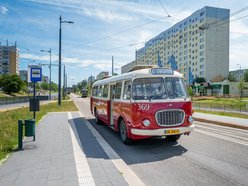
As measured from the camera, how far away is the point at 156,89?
808 centimetres

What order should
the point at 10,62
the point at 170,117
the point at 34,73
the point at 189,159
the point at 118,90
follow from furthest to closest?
the point at 10,62, the point at 34,73, the point at 118,90, the point at 170,117, the point at 189,159

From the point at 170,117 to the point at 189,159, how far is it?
60.1 inches

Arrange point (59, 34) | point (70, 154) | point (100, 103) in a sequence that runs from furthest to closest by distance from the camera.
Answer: point (59, 34) < point (100, 103) < point (70, 154)

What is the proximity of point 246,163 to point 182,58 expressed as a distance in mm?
100696

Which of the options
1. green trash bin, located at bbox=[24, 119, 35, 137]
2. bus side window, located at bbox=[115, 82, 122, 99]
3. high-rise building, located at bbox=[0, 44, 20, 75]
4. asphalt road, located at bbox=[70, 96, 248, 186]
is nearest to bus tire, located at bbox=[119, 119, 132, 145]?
asphalt road, located at bbox=[70, 96, 248, 186]

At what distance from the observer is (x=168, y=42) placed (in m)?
108

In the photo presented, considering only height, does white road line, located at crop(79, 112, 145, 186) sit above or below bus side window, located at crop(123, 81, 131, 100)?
below

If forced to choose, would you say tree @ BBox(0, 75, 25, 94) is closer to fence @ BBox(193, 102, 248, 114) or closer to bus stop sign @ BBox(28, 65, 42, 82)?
fence @ BBox(193, 102, 248, 114)

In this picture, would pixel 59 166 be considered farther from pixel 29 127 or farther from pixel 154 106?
pixel 154 106

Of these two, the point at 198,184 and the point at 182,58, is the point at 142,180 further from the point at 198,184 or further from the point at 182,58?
the point at 182,58

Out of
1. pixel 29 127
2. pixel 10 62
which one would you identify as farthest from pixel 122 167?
pixel 10 62

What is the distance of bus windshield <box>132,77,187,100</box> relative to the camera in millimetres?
7957

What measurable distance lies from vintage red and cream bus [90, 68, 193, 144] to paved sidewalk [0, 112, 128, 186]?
1.37 m

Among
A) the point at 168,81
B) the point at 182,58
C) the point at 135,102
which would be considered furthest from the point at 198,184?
the point at 182,58
